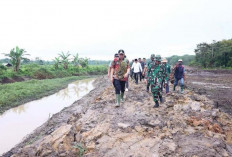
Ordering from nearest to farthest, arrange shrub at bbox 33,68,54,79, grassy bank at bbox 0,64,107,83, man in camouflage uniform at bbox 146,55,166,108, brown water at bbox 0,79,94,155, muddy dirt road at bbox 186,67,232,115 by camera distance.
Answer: man in camouflage uniform at bbox 146,55,166,108, brown water at bbox 0,79,94,155, muddy dirt road at bbox 186,67,232,115, grassy bank at bbox 0,64,107,83, shrub at bbox 33,68,54,79

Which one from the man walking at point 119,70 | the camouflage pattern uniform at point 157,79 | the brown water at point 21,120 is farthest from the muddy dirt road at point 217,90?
the brown water at point 21,120

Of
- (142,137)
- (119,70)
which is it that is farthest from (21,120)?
(142,137)

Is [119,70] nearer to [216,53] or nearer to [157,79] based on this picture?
[157,79]

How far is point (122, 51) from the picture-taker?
6.38 m

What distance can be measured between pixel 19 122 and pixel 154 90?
6876 mm

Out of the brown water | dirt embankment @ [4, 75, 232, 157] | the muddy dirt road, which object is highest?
dirt embankment @ [4, 75, 232, 157]

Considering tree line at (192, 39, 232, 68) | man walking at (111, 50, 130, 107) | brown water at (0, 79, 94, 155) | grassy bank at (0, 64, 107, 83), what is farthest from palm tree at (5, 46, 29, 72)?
tree line at (192, 39, 232, 68)

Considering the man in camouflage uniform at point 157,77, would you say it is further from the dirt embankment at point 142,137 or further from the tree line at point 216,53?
the tree line at point 216,53

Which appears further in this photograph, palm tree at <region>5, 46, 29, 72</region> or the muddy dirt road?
palm tree at <region>5, 46, 29, 72</region>

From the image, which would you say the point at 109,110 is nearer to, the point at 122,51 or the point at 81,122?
the point at 81,122

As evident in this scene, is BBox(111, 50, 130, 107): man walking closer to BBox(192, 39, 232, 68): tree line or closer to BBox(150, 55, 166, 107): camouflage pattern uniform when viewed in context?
BBox(150, 55, 166, 107): camouflage pattern uniform

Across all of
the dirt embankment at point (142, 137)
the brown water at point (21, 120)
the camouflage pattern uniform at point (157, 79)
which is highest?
the camouflage pattern uniform at point (157, 79)

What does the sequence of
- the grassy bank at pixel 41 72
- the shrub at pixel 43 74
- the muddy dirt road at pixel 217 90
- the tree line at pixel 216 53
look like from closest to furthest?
1. the muddy dirt road at pixel 217 90
2. the grassy bank at pixel 41 72
3. the shrub at pixel 43 74
4. the tree line at pixel 216 53

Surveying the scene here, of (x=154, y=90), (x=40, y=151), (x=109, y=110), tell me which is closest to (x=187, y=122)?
A: (x=154, y=90)
